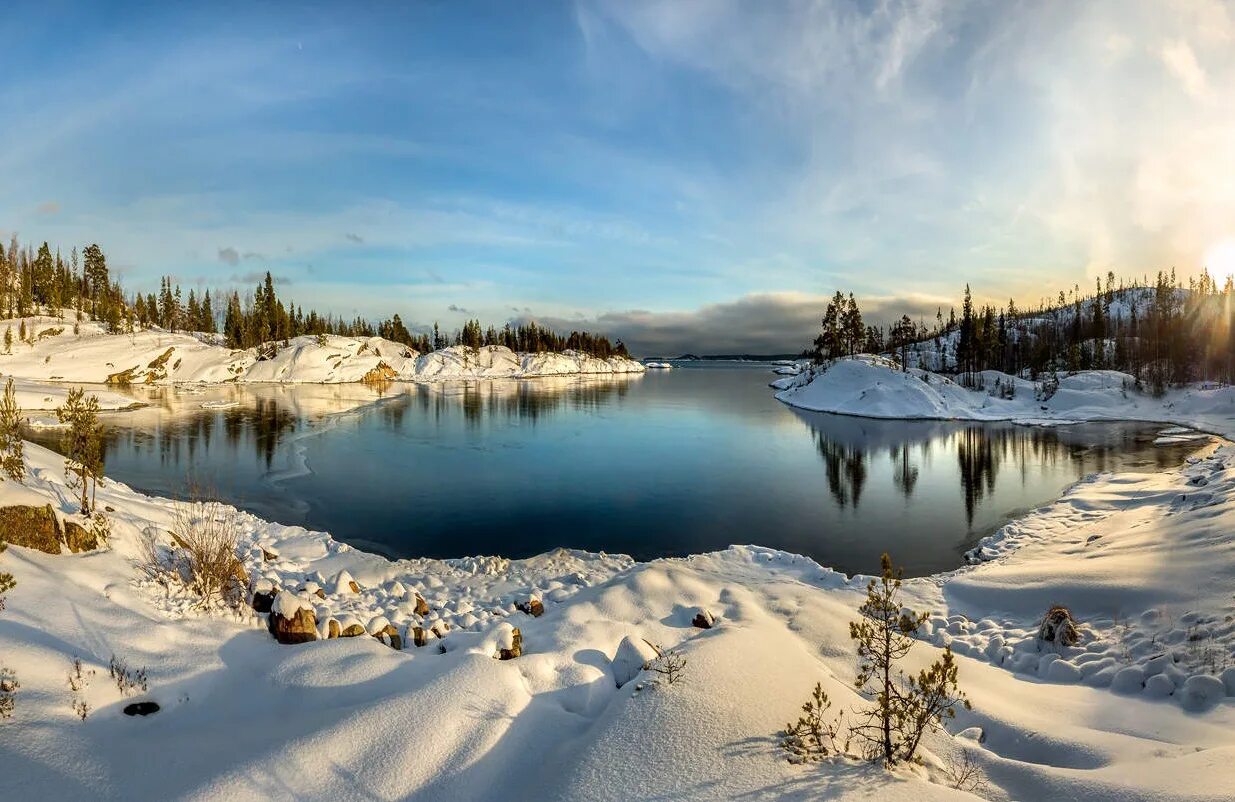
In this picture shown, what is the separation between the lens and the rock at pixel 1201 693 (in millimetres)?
5828

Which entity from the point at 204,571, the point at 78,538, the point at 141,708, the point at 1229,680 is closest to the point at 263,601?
the point at 204,571

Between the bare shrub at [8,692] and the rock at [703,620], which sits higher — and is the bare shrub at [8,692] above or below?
above

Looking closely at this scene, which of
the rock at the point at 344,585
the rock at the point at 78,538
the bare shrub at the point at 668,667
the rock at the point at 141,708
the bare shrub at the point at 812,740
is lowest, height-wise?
the rock at the point at 344,585

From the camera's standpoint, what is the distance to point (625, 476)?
2481cm

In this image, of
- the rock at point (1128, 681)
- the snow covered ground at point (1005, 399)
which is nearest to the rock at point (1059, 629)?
the rock at point (1128, 681)

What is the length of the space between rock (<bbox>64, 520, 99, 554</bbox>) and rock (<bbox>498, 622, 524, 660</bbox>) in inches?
279

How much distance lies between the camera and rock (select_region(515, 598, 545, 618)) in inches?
384

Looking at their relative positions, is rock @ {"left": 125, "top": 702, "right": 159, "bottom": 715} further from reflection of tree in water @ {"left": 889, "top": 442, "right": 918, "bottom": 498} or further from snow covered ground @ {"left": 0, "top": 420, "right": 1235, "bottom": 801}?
reflection of tree in water @ {"left": 889, "top": 442, "right": 918, "bottom": 498}

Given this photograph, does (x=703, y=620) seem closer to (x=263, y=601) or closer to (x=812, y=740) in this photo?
(x=812, y=740)

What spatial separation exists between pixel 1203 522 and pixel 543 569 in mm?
13752

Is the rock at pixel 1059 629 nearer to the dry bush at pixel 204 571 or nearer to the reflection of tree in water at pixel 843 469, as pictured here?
the reflection of tree in water at pixel 843 469

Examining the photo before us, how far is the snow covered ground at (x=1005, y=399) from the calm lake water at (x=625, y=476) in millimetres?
5883

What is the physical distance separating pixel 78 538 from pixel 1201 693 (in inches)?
606

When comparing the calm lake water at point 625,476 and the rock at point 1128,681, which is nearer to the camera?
the rock at point 1128,681
